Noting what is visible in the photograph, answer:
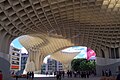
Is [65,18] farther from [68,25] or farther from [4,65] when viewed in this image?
[4,65]

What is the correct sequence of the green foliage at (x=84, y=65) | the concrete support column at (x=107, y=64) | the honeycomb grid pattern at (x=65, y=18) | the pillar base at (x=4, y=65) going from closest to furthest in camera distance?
the honeycomb grid pattern at (x=65, y=18)
the pillar base at (x=4, y=65)
the concrete support column at (x=107, y=64)
the green foliage at (x=84, y=65)

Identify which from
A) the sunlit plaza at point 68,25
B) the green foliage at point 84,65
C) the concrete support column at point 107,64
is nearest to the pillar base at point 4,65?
the sunlit plaza at point 68,25

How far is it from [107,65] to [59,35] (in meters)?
15.4

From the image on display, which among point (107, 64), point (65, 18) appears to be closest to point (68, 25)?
point (65, 18)

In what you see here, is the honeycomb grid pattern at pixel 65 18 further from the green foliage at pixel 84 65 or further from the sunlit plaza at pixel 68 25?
the green foliage at pixel 84 65

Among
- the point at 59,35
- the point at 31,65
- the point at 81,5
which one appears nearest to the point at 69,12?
the point at 81,5

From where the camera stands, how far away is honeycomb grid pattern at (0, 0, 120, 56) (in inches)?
1282

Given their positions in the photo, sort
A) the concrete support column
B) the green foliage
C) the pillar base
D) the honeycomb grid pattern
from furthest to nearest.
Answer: the green foliage
the concrete support column
the pillar base
the honeycomb grid pattern

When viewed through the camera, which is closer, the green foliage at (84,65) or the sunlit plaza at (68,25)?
the sunlit plaza at (68,25)

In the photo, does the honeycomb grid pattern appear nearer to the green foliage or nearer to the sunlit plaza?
the sunlit plaza

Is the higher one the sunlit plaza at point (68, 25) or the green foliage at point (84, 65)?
the sunlit plaza at point (68, 25)

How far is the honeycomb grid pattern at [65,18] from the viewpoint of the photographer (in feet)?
107

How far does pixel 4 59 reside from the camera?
115 feet

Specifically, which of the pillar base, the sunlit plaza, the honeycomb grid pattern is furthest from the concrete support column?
the pillar base
